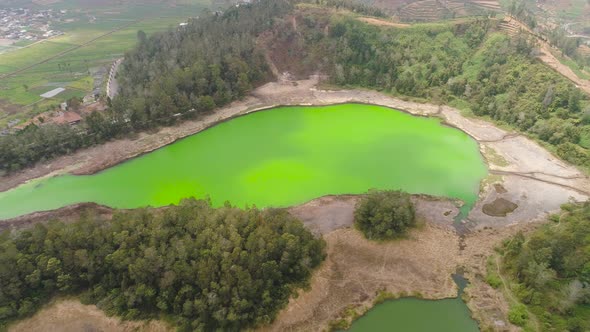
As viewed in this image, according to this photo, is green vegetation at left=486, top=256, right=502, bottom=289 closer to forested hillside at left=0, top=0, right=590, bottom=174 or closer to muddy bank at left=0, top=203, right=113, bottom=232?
forested hillside at left=0, top=0, right=590, bottom=174

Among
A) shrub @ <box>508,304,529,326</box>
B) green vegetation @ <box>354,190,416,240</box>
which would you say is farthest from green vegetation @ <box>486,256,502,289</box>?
green vegetation @ <box>354,190,416,240</box>

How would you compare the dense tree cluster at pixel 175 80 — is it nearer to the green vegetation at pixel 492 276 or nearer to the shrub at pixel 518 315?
the green vegetation at pixel 492 276

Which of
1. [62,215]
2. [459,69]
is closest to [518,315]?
[62,215]

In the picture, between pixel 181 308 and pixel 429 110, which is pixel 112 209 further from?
pixel 429 110

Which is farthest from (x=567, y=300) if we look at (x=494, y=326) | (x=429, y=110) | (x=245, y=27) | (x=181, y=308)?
(x=245, y=27)

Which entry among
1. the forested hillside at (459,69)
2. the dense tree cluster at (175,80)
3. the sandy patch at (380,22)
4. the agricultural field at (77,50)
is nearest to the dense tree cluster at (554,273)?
the forested hillside at (459,69)

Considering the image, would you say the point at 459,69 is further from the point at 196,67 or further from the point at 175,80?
the point at 175,80
